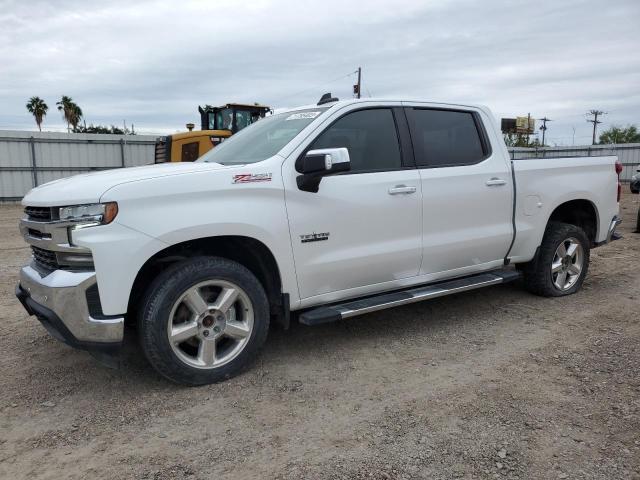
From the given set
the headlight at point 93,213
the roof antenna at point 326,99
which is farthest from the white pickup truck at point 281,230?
the roof antenna at point 326,99

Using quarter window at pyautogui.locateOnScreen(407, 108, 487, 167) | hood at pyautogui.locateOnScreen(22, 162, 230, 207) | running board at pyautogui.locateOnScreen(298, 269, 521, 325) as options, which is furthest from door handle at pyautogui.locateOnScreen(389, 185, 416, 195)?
hood at pyautogui.locateOnScreen(22, 162, 230, 207)

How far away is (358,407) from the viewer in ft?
10.9

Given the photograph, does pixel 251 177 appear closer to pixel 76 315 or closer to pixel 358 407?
pixel 76 315

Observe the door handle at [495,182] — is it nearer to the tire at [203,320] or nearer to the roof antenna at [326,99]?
the roof antenna at [326,99]

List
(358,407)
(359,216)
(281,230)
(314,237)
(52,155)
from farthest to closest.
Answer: (52,155)
(359,216)
(314,237)
(281,230)
(358,407)

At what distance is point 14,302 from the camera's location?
5.69 meters

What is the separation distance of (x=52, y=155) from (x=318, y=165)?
67.4ft

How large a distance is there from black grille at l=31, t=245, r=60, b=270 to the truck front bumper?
87 millimetres

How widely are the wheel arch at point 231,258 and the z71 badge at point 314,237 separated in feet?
0.84

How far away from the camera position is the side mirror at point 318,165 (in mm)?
3641

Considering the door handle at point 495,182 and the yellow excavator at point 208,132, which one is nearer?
the door handle at point 495,182

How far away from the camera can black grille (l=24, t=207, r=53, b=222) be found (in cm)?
335

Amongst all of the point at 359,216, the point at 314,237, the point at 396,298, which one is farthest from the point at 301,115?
the point at 396,298

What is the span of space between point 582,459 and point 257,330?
209 centimetres
